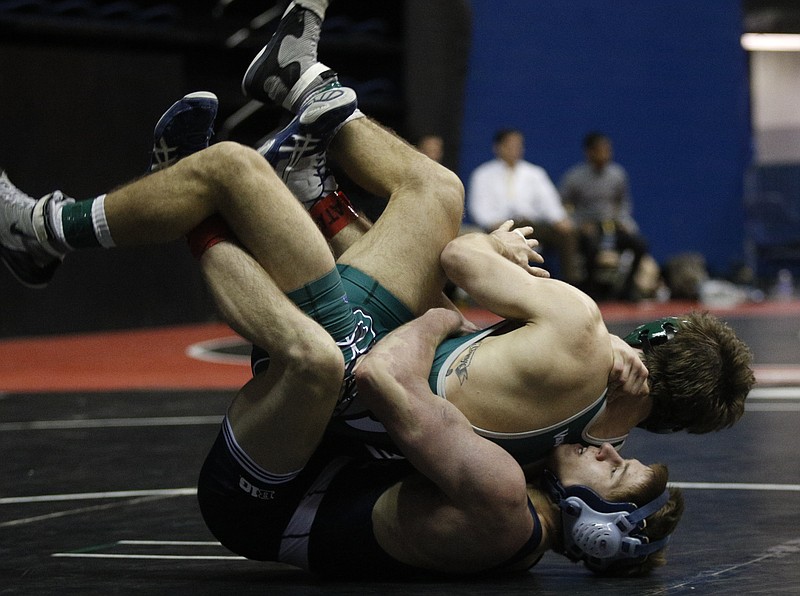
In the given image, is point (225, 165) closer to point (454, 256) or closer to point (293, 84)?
point (454, 256)

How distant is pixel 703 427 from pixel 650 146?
10.7 m

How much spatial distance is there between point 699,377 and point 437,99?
920cm

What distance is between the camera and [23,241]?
3.02m

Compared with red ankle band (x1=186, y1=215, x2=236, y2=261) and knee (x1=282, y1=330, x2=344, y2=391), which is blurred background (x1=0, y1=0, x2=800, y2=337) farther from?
knee (x1=282, y1=330, x2=344, y2=391)

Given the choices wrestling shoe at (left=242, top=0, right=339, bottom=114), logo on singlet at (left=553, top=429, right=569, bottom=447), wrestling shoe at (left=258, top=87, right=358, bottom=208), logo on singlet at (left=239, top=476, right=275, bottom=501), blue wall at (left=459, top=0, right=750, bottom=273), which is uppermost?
wrestling shoe at (left=242, top=0, right=339, bottom=114)

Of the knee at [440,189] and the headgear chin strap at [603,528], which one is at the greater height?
the knee at [440,189]

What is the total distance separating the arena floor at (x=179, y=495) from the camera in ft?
8.98

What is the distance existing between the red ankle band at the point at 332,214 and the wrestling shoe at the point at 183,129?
35cm

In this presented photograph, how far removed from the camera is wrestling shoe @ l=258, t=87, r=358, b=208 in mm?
3125

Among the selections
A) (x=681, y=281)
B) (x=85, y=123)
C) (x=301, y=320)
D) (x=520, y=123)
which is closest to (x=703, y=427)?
(x=301, y=320)

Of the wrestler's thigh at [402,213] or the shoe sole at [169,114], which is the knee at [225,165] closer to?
the shoe sole at [169,114]

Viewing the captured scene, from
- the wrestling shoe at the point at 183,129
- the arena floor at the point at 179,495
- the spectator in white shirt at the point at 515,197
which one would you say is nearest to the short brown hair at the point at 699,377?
the arena floor at the point at 179,495

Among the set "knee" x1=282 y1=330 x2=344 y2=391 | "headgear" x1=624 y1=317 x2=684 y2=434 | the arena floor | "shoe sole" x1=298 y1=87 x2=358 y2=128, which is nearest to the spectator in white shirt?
the arena floor

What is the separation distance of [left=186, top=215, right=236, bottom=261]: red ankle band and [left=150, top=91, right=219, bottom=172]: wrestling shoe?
0.24 meters
